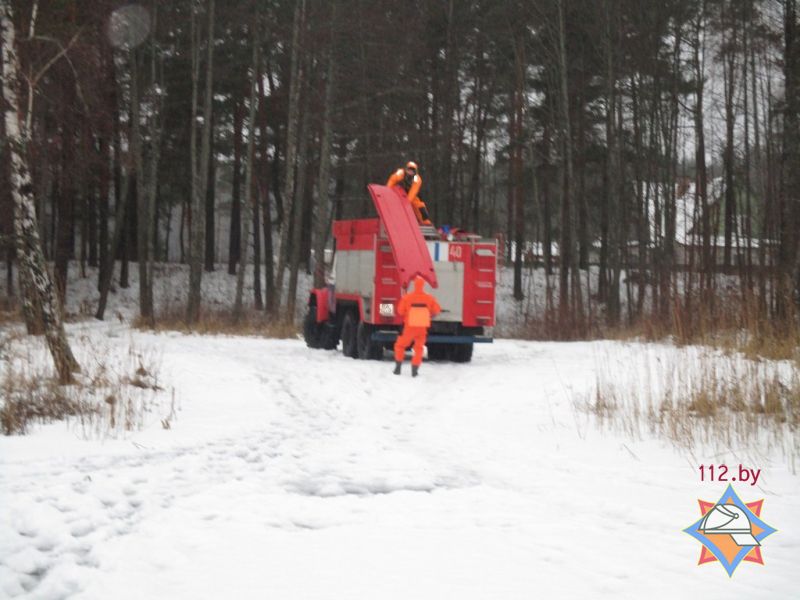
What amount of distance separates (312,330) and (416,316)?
5.66 m

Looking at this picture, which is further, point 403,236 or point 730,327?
point 403,236

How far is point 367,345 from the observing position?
17844 millimetres

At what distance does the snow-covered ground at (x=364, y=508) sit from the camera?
499cm

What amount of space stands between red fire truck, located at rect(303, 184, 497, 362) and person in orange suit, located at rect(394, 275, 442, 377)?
29.4 inches

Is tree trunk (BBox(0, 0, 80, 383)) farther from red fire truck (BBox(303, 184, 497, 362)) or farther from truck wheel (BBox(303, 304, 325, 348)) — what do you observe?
truck wheel (BBox(303, 304, 325, 348))

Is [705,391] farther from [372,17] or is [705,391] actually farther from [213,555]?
[372,17]

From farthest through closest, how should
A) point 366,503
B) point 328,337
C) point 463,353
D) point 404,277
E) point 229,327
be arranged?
point 229,327 < point 328,337 < point 463,353 < point 404,277 < point 366,503

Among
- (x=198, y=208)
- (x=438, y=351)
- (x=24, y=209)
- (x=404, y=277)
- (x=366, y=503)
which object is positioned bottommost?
(x=366, y=503)

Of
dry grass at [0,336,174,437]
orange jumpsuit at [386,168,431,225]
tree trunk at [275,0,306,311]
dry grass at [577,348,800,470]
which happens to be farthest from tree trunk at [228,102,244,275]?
dry grass at [577,348,800,470]

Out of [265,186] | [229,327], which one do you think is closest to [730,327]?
[229,327]

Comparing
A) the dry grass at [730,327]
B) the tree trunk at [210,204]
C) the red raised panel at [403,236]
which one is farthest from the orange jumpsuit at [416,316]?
the tree trunk at [210,204]

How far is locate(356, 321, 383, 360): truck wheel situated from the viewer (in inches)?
701

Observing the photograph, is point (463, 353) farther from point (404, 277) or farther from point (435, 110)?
point (435, 110)

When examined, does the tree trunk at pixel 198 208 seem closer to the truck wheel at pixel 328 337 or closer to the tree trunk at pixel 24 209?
the truck wheel at pixel 328 337
